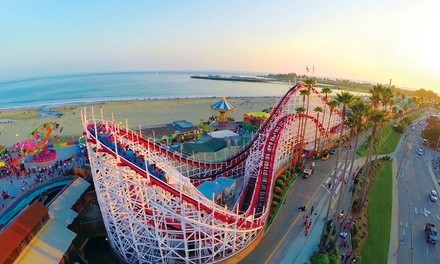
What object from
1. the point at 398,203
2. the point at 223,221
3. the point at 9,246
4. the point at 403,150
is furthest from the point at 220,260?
the point at 403,150

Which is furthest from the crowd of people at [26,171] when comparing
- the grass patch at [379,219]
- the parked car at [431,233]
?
the parked car at [431,233]

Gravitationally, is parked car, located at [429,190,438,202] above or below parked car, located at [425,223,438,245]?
above

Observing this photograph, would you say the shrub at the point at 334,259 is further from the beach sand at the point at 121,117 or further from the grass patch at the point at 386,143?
the beach sand at the point at 121,117

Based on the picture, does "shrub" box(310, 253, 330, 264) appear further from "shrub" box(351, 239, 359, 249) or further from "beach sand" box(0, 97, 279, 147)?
"beach sand" box(0, 97, 279, 147)

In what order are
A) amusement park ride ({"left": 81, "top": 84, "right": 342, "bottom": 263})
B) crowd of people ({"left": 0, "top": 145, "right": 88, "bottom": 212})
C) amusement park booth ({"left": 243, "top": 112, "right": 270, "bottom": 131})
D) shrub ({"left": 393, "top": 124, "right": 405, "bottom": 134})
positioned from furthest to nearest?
shrub ({"left": 393, "top": 124, "right": 405, "bottom": 134}) < amusement park booth ({"left": 243, "top": 112, "right": 270, "bottom": 131}) < crowd of people ({"left": 0, "top": 145, "right": 88, "bottom": 212}) < amusement park ride ({"left": 81, "top": 84, "right": 342, "bottom": 263})

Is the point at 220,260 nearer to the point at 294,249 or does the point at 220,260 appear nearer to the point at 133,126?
the point at 294,249

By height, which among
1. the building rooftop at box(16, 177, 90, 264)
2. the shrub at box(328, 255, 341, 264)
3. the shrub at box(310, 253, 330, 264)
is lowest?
the shrub at box(328, 255, 341, 264)

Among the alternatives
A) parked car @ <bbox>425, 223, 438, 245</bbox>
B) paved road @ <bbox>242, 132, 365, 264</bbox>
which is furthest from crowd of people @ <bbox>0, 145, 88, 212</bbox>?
parked car @ <bbox>425, 223, 438, 245</bbox>
